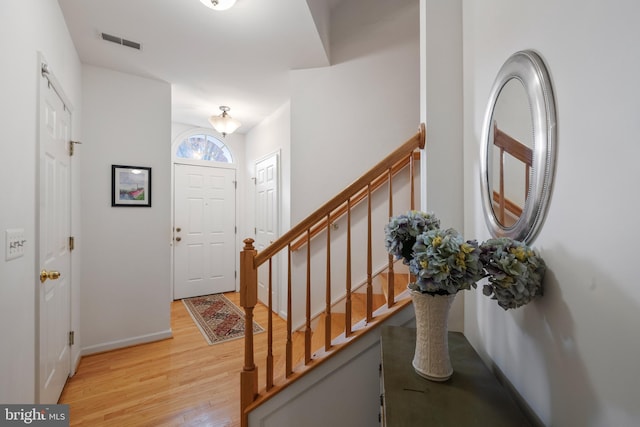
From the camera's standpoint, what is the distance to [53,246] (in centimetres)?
160

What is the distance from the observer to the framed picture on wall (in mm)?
2363

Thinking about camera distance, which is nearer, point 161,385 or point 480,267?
point 480,267

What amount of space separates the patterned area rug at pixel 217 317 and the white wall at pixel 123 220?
45 centimetres

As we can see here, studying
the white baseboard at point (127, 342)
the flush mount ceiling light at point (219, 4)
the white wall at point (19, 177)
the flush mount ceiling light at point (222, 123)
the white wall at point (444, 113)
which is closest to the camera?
the white wall at point (19, 177)

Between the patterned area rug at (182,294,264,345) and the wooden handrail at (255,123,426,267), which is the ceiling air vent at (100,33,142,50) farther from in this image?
the patterned area rug at (182,294,264,345)

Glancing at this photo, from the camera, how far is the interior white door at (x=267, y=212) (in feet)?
10.7

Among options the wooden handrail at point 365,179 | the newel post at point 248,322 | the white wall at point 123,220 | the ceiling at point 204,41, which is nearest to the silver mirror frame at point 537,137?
the wooden handrail at point 365,179

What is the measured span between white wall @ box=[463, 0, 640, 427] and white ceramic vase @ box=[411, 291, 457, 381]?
198 millimetres

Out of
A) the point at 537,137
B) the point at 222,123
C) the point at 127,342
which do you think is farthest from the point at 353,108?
the point at 127,342

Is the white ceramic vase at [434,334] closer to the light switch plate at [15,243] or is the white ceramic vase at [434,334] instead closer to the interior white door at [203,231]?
the light switch plate at [15,243]

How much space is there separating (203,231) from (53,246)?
2309 millimetres

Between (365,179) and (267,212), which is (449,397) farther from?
(267,212)

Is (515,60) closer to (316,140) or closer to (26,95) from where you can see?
(316,140)

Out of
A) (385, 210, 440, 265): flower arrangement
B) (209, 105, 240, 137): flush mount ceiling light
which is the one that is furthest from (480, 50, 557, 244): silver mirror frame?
(209, 105, 240, 137): flush mount ceiling light
